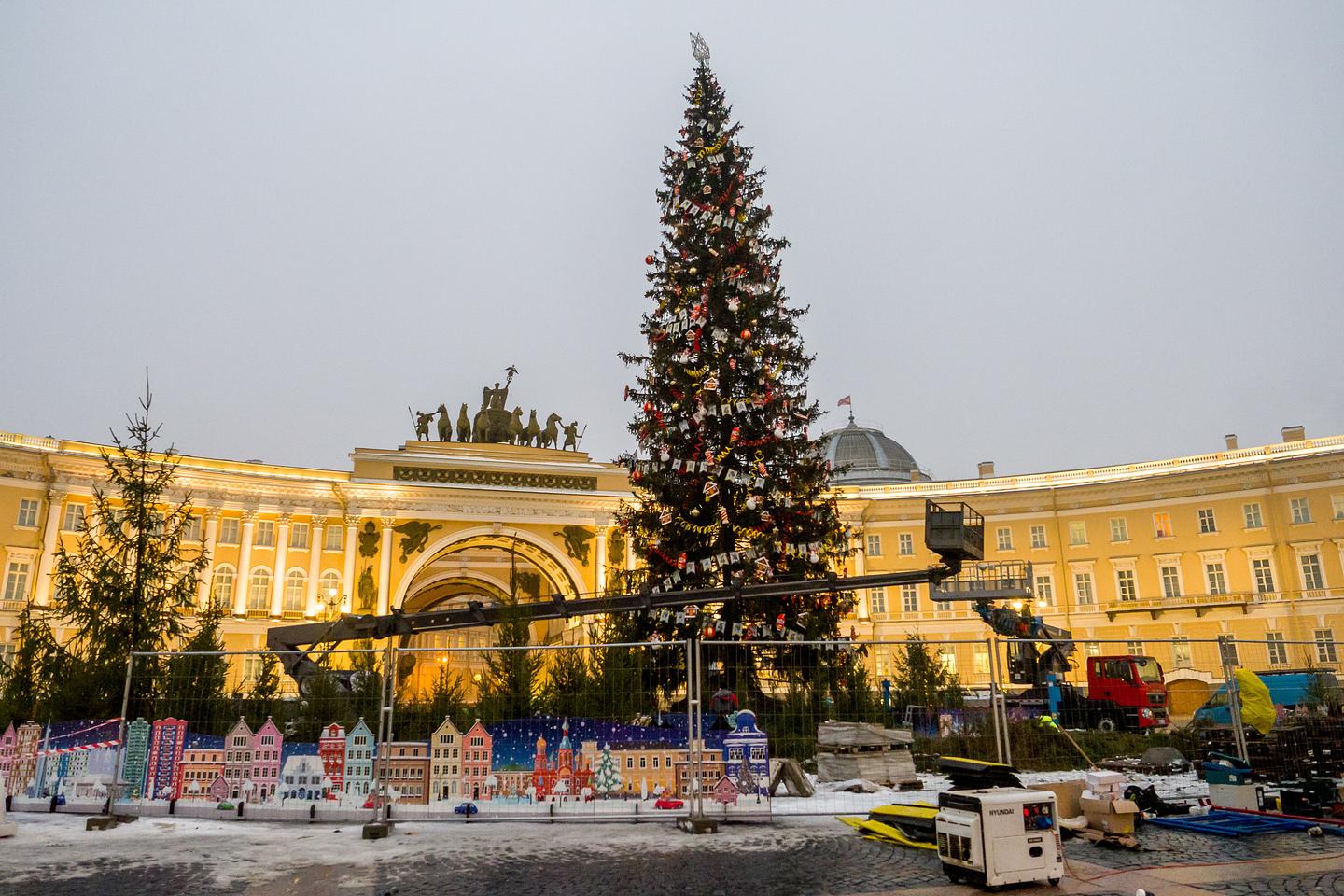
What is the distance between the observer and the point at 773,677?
561 inches

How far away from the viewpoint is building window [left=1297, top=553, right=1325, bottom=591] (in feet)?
123

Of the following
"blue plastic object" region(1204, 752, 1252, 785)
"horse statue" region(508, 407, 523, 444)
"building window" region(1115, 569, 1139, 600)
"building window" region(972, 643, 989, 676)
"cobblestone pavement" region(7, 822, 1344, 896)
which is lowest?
"cobblestone pavement" region(7, 822, 1344, 896)

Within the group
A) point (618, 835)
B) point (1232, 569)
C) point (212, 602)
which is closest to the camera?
point (618, 835)

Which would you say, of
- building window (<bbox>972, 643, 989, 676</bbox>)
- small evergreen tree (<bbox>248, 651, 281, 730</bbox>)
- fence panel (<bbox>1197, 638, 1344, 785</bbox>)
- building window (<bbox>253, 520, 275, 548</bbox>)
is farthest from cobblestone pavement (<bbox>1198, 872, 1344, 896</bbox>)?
building window (<bbox>253, 520, 275, 548</bbox>)

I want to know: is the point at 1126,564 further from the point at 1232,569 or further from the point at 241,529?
the point at 241,529

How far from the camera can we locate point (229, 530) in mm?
39500

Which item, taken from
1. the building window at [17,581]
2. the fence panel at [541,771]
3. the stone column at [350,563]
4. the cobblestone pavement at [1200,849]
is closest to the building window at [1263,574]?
the cobblestone pavement at [1200,849]

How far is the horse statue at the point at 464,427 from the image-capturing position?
43250 mm

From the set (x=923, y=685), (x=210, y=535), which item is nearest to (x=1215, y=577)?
(x=923, y=685)

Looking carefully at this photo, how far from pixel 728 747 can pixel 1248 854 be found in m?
4.86

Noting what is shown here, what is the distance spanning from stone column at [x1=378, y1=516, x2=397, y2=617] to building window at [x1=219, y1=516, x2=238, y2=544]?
6569mm

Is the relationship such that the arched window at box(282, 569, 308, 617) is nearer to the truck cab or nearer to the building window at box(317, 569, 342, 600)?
the building window at box(317, 569, 342, 600)

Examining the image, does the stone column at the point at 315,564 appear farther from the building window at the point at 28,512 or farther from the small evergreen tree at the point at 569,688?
the small evergreen tree at the point at 569,688

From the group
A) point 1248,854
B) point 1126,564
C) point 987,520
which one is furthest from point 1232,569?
point 1248,854
